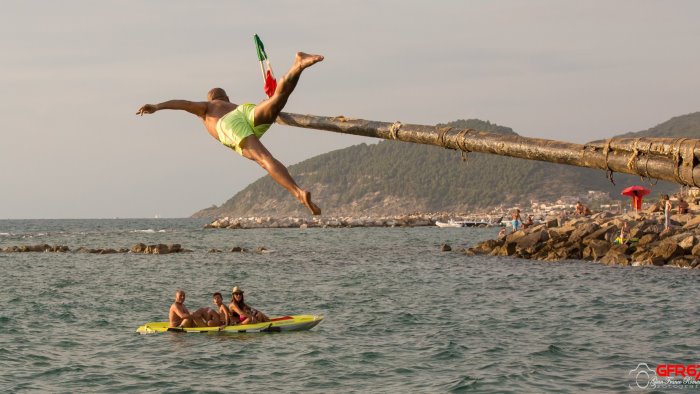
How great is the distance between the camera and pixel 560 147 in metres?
4.57

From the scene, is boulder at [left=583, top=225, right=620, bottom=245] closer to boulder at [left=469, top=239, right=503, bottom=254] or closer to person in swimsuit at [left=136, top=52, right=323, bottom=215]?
boulder at [left=469, top=239, right=503, bottom=254]

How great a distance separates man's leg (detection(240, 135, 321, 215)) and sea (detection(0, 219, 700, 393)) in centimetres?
1554

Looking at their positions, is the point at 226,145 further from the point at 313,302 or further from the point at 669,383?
the point at 313,302

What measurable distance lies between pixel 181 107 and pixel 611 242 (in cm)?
5463

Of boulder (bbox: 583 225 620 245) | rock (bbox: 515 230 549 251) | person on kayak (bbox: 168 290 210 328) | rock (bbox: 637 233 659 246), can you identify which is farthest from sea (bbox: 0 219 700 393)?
rock (bbox: 515 230 549 251)

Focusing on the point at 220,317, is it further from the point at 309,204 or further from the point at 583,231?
the point at 583,231

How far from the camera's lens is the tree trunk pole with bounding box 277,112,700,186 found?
13.7 feet

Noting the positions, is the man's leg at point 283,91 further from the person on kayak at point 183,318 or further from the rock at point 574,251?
the rock at point 574,251

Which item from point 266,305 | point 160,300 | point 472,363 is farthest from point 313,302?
point 472,363

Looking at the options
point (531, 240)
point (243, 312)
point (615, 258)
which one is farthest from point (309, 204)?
point (531, 240)

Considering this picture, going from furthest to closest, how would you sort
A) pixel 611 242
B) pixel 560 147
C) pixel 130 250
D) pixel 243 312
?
pixel 130 250, pixel 611 242, pixel 243 312, pixel 560 147

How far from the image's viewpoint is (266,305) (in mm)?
38062

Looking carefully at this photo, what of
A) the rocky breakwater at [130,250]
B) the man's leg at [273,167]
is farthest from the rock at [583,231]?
the man's leg at [273,167]

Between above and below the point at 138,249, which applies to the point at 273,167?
above
